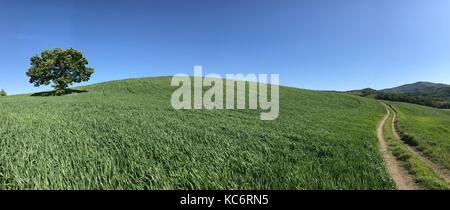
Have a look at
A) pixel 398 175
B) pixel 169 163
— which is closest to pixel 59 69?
pixel 169 163

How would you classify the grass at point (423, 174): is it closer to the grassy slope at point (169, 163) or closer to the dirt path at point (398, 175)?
the dirt path at point (398, 175)

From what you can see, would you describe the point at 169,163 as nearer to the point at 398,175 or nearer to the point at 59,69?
the point at 398,175

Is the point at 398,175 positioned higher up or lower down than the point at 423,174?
lower down

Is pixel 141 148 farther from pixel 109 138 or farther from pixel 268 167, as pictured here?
pixel 268 167

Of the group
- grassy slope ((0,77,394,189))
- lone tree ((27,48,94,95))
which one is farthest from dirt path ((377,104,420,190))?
lone tree ((27,48,94,95))

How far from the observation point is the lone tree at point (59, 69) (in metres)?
58.5

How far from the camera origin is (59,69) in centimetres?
6112

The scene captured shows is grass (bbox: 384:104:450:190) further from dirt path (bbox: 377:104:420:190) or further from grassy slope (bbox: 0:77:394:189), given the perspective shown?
grassy slope (bbox: 0:77:394:189)

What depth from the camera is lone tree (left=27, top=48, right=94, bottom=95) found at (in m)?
58.5

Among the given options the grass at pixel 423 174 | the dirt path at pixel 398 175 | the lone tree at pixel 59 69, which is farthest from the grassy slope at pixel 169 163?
the lone tree at pixel 59 69

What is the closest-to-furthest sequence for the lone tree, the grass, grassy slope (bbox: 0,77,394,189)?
1. grassy slope (bbox: 0,77,394,189)
2. the grass
3. the lone tree

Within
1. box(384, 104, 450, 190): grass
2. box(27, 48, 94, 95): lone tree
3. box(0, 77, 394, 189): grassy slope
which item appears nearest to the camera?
box(0, 77, 394, 189): grassy slope

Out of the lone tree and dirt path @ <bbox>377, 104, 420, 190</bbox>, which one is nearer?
dirt path @ <bbox>377, 104, 420, 190</bbox>
